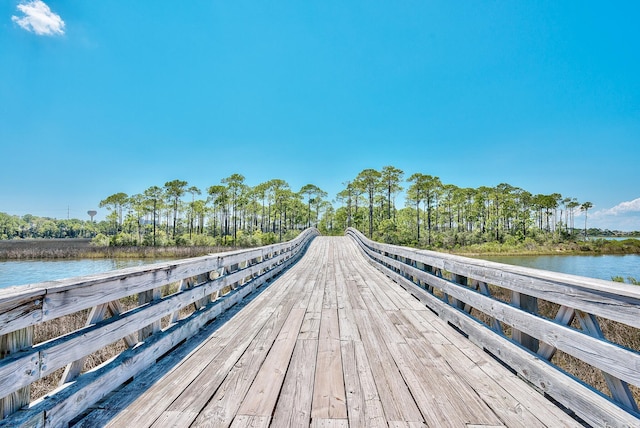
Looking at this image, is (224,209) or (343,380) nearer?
(343,380)

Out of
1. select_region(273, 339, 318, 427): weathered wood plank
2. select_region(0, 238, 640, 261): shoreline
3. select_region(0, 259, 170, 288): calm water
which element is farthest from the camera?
select_region(0, 238, 640, 261): shoreline

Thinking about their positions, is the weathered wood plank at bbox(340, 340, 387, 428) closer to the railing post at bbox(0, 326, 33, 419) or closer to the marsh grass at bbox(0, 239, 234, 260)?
the railing post at bbox(0, 326, 33, 419)

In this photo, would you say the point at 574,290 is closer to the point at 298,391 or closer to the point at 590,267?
the point at 298,391

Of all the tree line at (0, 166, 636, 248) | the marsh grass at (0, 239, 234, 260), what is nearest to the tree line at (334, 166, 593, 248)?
the tree line at (0, 166, 636, 248)

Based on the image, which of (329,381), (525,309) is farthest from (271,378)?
(525,309)

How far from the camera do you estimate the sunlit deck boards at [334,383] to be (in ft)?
6.32

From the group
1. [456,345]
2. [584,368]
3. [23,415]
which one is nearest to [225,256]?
[23,415]

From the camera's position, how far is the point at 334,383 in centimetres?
237

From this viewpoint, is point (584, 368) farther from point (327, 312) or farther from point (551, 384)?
point (327, 312)

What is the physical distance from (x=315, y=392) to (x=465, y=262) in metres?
2.45

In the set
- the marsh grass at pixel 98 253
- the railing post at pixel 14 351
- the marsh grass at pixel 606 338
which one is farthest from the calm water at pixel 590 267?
the marsh grass at pixel 98 253

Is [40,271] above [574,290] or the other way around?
the other way around

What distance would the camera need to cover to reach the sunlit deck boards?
193cm

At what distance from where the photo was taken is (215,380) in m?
2.42
